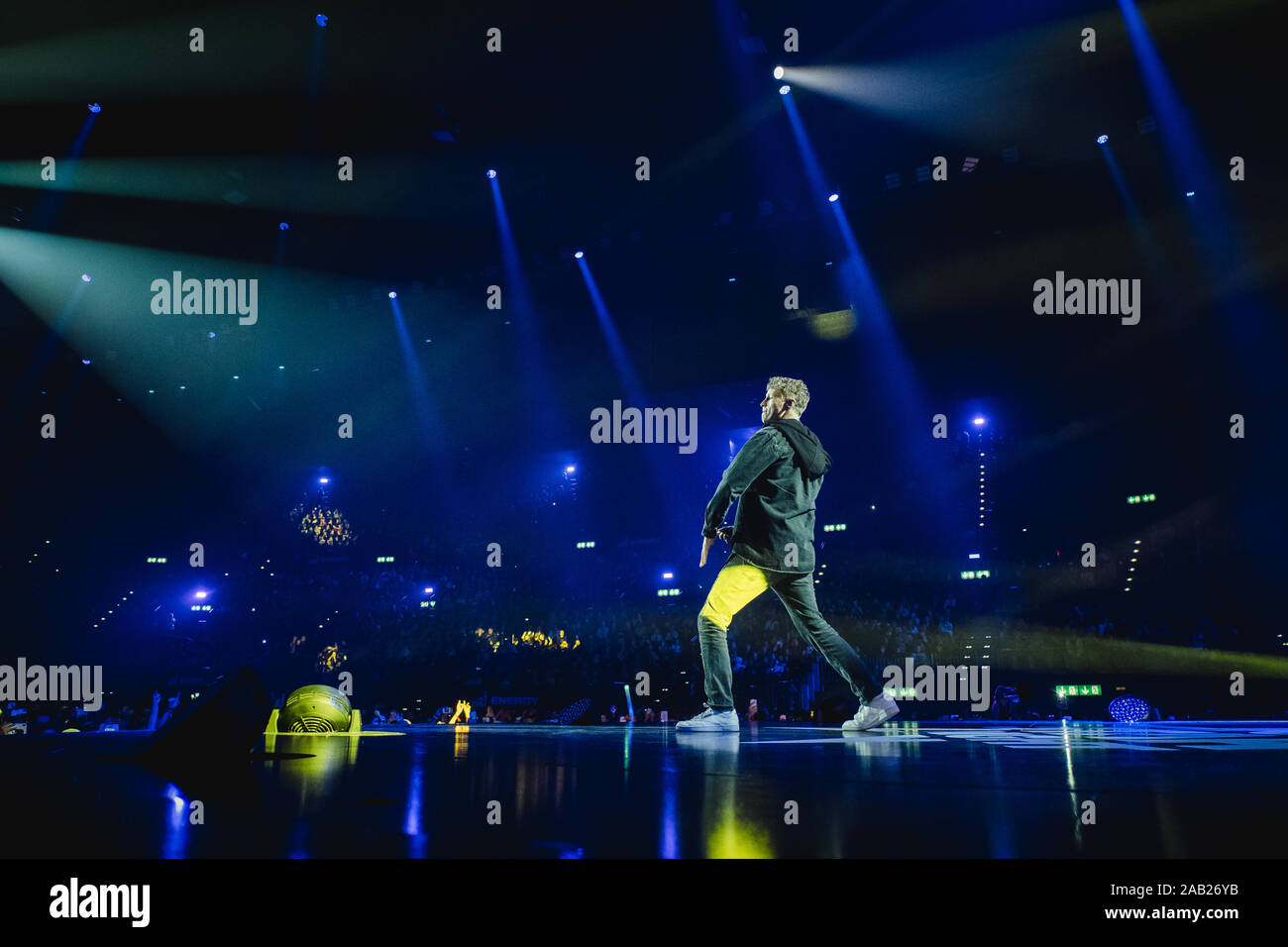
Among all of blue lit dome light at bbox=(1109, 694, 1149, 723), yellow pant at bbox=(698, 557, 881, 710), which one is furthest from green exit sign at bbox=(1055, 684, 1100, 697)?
yellow pant at bbox=(698, 557, 881, 710)

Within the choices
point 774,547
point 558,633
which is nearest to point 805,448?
point 774,547

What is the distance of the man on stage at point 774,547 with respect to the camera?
3.61 metres

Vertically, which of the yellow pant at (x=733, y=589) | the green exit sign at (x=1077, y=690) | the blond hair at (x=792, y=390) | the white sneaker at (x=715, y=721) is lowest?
the green exit sign at (x=1077, y=690)

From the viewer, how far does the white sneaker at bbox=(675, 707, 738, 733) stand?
385 centimetres

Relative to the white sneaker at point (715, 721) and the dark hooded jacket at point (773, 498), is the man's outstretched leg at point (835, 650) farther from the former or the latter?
the white sneaker at point (715, 721)

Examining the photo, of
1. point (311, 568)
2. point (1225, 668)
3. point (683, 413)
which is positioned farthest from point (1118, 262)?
point (311, 568)

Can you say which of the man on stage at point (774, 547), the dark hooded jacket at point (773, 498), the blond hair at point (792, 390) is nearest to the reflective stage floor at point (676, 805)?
the man on stage at point (774, 547)

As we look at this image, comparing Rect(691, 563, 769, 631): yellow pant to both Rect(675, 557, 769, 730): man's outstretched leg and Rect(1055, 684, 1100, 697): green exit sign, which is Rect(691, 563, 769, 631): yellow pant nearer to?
Rect(675, 557, 769, 730): man's outstretched leg

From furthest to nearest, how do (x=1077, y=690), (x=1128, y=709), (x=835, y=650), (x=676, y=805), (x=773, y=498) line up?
1. (x=1077, y=690)
2. (x=1128, y=709)
3. (x=773, y=498)
4. (x=835, y=650)
5. (x=676, y=805)

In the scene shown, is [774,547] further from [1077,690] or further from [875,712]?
[1077,690]

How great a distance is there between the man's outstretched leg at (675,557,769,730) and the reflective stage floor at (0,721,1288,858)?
43.3 inches

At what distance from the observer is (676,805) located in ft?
4.89

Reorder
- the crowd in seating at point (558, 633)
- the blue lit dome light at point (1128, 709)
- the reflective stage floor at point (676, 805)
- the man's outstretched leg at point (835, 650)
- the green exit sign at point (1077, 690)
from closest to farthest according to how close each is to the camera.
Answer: the reflective stage floor at point (676, 805) < the man's outstretched leg at point (835, 650) < the blue lit dome light at point (1128, 709) < the green exit sign at point (1077, 690) < the crowd in seating at point (558, 633)

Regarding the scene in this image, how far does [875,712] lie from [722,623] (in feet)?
2.84
